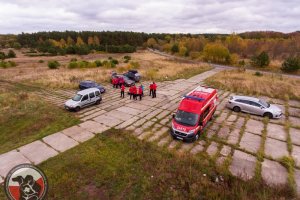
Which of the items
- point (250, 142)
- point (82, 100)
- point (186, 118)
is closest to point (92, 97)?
point (82, 100)

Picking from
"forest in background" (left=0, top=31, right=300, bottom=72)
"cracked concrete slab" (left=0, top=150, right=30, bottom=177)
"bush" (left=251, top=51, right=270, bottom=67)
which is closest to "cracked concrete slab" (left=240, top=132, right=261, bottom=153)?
"cracked concrete slab" (left=0, top=150, right=30, bottom=177)

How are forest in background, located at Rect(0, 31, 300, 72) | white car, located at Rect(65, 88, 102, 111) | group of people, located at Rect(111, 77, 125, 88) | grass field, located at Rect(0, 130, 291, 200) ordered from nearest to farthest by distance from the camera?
1. grass field, located at Rect(0, 130, 291, 200)
2. white car, located at Rect(65, 88, 102, 111)
3. group of people, located at Rect(111, 77, 125, 88)
4. forest in background, located at Rect(0, 31, 300, 72)

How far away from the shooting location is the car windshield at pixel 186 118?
39.0 ft

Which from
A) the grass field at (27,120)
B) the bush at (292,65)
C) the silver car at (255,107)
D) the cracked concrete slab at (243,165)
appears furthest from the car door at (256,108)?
the bush at (292,65)

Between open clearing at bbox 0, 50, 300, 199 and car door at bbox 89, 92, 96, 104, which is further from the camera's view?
car door at bbox 89, 92, 96, 104

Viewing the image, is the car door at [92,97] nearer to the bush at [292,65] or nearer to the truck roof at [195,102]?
the truck roof at [195,102]

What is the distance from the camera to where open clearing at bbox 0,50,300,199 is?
8500mm

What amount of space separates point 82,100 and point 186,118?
9897mm

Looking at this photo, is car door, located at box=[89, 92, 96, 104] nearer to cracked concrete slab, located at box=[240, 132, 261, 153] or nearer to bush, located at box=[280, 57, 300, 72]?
cracked concrete slab, located at box=[240, 132, 261, 153]

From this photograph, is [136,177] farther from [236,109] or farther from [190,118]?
[236,109]

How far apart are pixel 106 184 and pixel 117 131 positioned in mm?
4990

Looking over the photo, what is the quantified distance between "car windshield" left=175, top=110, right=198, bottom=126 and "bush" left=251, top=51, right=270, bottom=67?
44.0m

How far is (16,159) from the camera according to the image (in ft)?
33.7

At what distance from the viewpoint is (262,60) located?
46.7 meters
